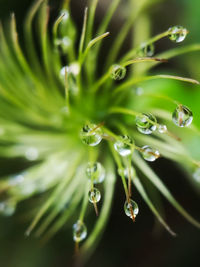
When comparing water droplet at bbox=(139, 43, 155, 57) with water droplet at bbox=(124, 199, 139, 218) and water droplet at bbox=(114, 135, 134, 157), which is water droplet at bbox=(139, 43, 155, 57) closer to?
water droplet at bbox=(114, 135, 134, 157)

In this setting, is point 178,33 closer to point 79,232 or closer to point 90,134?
point 90,134

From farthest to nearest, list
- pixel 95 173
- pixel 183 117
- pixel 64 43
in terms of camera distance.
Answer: pixel 64 43 → pixel 95 173 → pixel 183 117

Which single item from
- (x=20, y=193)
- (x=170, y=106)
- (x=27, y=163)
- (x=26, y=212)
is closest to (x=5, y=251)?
(x=26, y=212)

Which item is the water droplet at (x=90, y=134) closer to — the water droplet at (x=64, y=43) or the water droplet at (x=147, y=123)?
the water droplet at (x=147, y=123)

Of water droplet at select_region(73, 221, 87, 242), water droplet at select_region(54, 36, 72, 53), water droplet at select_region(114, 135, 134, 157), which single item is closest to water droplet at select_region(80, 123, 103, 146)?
water droplet at select_region(114, 135, 134, 157)

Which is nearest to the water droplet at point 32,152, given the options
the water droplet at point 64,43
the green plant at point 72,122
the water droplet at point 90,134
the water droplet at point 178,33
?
the green plant at point 72,122

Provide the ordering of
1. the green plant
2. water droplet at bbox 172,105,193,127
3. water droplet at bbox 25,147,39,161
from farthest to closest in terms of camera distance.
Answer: water droplet at bbox 25,147,39,161 < the green plant < water droplet at bbox 172,105,193,127

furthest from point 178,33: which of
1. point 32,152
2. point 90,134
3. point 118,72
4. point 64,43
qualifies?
point 32,152

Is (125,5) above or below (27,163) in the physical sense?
above

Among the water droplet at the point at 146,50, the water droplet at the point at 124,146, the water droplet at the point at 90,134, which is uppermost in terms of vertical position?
the water droplet at the point at 146,50

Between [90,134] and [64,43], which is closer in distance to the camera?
[90,134]

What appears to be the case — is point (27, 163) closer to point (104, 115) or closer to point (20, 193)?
point (20, 193)
